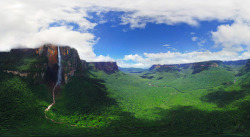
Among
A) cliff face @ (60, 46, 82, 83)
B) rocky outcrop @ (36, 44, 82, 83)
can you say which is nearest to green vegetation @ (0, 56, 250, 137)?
cliff face @ (60, 46, 82, 83)

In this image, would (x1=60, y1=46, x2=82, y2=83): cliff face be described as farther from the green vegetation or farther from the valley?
the green vegetation

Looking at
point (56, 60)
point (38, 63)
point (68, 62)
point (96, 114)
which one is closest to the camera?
point (96, 114)

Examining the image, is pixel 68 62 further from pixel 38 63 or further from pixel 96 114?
pixel 96 114

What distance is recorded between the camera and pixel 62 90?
3900 inches

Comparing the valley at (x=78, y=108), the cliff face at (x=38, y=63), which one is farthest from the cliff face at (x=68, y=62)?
the valley at (x=78, y=108)

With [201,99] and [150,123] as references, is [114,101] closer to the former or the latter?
[150,123]

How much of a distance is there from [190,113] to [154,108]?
23945mm

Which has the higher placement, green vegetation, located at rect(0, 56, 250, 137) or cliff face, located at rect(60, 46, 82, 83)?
cliff face, located at rect(60, 46, 82, 83)

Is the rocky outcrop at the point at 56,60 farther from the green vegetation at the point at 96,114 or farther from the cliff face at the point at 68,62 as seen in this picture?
the green vegetation at the point at 96,114

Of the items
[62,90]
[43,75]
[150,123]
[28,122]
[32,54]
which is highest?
[32,54]

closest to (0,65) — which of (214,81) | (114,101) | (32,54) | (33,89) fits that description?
(32,54)

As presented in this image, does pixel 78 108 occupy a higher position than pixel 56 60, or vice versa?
pixel 56 60

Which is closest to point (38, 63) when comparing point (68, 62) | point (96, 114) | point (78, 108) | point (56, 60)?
point (56, 60)

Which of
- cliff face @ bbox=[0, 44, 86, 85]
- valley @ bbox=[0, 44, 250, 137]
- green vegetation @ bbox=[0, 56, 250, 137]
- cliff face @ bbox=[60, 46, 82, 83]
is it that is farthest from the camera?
cliff face @ bbox=[60, 46, 82, 83]
